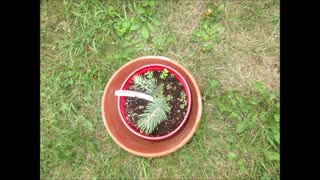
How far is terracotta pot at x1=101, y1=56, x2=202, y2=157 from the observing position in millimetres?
1880

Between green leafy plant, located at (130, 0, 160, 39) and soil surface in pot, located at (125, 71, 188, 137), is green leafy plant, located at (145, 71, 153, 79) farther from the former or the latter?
green leafy plant, located at (130, 0, 160, 39)

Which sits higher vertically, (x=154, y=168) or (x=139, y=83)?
(x=139, y=83)

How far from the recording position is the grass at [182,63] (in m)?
2.05

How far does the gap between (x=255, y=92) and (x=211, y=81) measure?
0.29 m

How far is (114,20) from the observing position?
87.0 inches

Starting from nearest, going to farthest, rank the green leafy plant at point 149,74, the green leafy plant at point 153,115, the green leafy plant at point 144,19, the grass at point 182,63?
the green leafy plant at point 153,115, the green leafy plant at point 149,74, the grass at point 182,63, the green leafy plant at point 144,19

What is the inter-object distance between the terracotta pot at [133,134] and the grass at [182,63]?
0.20 metres

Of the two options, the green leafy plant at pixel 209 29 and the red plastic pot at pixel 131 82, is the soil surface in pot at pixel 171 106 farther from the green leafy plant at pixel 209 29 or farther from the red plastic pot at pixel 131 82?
the green leafy plant at pixel 209 29

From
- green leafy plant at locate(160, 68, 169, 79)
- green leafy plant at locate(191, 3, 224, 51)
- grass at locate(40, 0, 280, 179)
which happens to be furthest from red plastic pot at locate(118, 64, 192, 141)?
green leafy plant at locate(191, 3, 224, 51)

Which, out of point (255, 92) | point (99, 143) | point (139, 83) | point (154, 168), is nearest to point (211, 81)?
point (255, 92)

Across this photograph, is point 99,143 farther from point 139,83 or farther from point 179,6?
point 179,6

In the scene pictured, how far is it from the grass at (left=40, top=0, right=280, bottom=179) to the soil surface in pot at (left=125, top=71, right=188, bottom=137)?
0.76 feet

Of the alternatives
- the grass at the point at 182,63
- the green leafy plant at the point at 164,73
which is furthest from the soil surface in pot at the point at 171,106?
the grass at the point at 182,63

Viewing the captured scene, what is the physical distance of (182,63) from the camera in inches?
84.6
